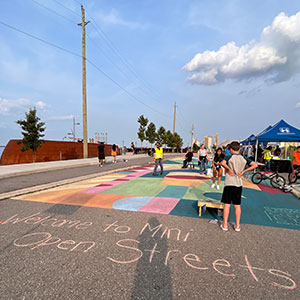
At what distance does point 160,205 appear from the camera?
5.66m

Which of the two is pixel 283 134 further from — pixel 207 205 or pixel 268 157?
pixel 207 205

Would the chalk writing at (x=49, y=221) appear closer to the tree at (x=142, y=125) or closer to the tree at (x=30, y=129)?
the tree at (x=30, y=129)

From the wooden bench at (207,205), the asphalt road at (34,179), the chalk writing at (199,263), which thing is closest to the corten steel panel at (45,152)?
the asphalt road at (34,179)

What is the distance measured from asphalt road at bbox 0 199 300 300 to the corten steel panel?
16.8 metres

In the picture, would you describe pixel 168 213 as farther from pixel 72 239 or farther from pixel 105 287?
pixel 105 287

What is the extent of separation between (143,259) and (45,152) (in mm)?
20543

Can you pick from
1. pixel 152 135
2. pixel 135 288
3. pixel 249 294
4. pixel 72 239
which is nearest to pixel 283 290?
pixel 249 294

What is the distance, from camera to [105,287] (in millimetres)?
2320

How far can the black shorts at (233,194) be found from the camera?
3.88 meters

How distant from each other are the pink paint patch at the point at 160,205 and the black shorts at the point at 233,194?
5.38 feet

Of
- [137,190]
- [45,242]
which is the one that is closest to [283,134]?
[137,190]

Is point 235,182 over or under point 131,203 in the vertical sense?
over

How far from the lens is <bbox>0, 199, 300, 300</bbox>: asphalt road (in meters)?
2.28

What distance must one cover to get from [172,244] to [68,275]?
64.9 inches
